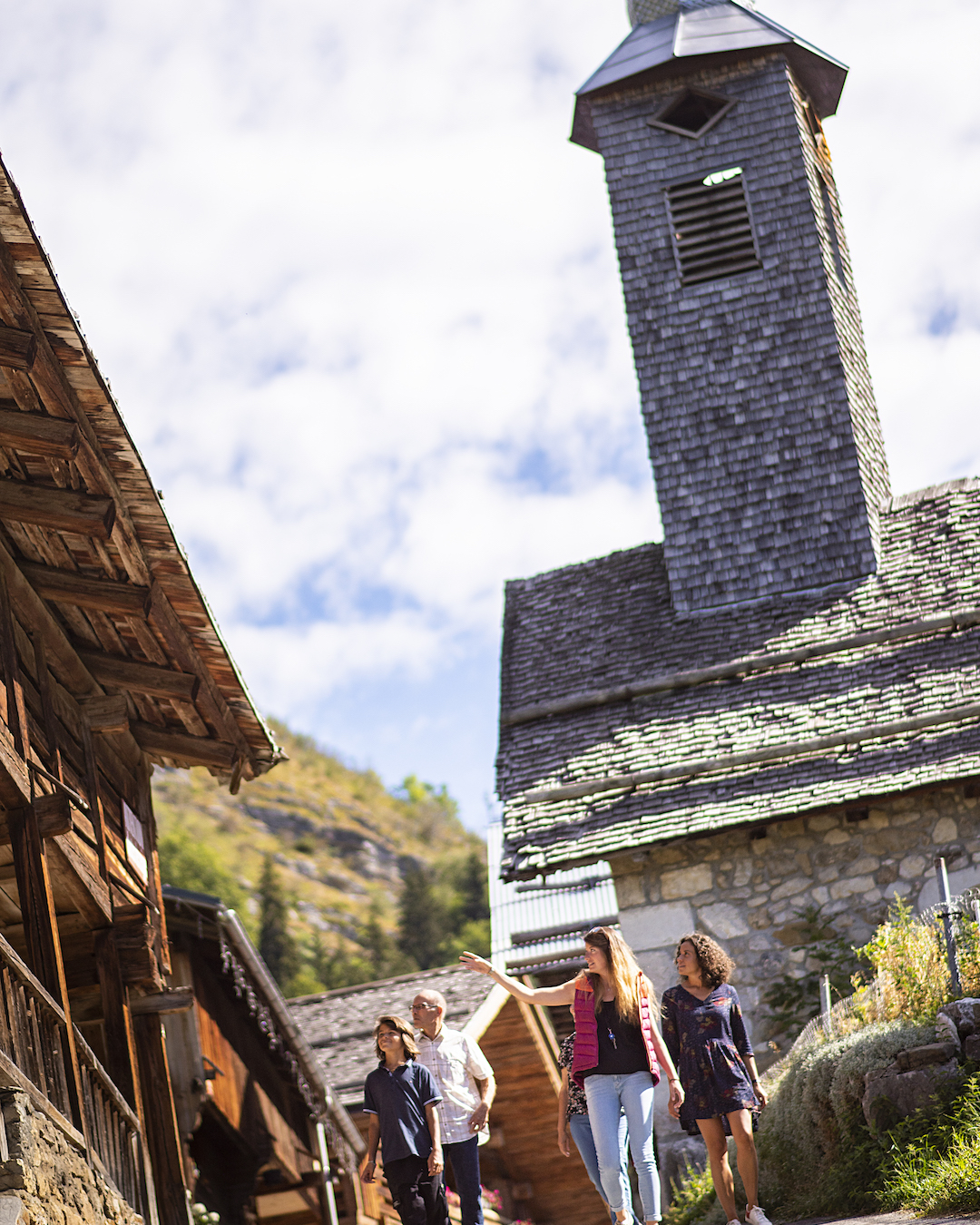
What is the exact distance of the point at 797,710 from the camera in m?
14.2

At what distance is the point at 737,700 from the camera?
14781 mm

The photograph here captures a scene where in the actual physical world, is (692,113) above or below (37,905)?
above

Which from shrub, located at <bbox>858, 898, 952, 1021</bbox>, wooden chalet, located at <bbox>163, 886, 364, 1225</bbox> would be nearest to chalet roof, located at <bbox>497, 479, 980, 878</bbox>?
shrub, located at <bbox>858, 898, 952, 1021</bbox>

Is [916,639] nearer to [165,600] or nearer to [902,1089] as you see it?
[902,1089]

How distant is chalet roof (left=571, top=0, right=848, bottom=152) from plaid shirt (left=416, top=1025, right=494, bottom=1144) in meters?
13.4

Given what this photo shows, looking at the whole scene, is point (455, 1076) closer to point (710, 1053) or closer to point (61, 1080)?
point (710, 1053)

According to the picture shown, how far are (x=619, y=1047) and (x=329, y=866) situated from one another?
74.3 metres

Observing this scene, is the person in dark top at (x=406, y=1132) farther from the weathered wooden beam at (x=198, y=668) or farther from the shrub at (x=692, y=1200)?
the weathered wooden beam at (x=198, y=668)

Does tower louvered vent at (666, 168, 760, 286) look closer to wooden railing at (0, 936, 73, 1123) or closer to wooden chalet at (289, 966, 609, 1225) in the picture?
wooden chalet at (289, 966, 609, 1225)

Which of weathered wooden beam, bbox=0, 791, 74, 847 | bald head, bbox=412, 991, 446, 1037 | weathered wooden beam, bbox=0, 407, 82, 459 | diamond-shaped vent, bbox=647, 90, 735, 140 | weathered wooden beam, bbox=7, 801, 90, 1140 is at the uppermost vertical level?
diamond-shaped vent, bbox=647, 90, 735, 140

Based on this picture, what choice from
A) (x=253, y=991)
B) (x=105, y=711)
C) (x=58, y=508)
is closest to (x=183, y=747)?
(x=105, y=711)

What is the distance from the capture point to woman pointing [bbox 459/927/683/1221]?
738cm

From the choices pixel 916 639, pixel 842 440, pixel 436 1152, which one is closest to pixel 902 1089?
pixel 436 1152

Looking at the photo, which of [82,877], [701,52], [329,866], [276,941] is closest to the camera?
[82,877]
